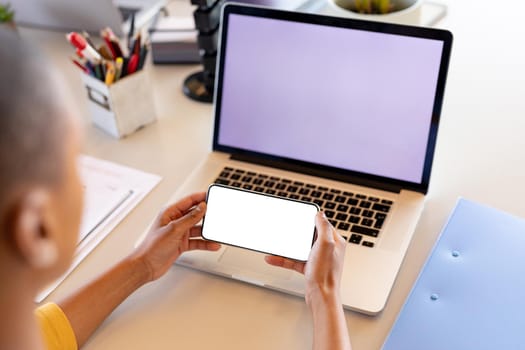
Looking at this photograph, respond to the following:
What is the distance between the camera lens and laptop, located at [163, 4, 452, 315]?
35.3 inches

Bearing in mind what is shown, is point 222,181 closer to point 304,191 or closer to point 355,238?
point 304,191

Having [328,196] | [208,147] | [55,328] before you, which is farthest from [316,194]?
[55,328]

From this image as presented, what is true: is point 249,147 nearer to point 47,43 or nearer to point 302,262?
point 302,262

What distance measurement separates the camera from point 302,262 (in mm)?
834

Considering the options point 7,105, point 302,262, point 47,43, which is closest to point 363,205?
point 302,262

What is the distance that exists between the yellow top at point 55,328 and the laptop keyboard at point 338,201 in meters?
0.33

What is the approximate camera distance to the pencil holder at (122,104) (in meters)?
1.16

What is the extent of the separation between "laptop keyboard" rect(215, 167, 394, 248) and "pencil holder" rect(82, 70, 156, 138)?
25 centimetres

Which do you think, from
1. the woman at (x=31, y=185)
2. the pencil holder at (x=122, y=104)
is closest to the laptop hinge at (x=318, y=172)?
the pencil holder at (x=122, y=104)

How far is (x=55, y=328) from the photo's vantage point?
80 centimetres

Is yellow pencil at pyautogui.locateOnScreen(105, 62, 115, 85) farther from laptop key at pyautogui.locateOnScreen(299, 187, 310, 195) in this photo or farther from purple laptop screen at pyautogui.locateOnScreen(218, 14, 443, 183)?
laptop key at pyautogui.locateOnScreen(299, 187, 310, 195)

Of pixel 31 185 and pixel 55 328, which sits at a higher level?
pixel 31 185

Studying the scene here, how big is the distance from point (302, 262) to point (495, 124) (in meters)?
0.50

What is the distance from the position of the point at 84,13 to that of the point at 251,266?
33.6 inches
